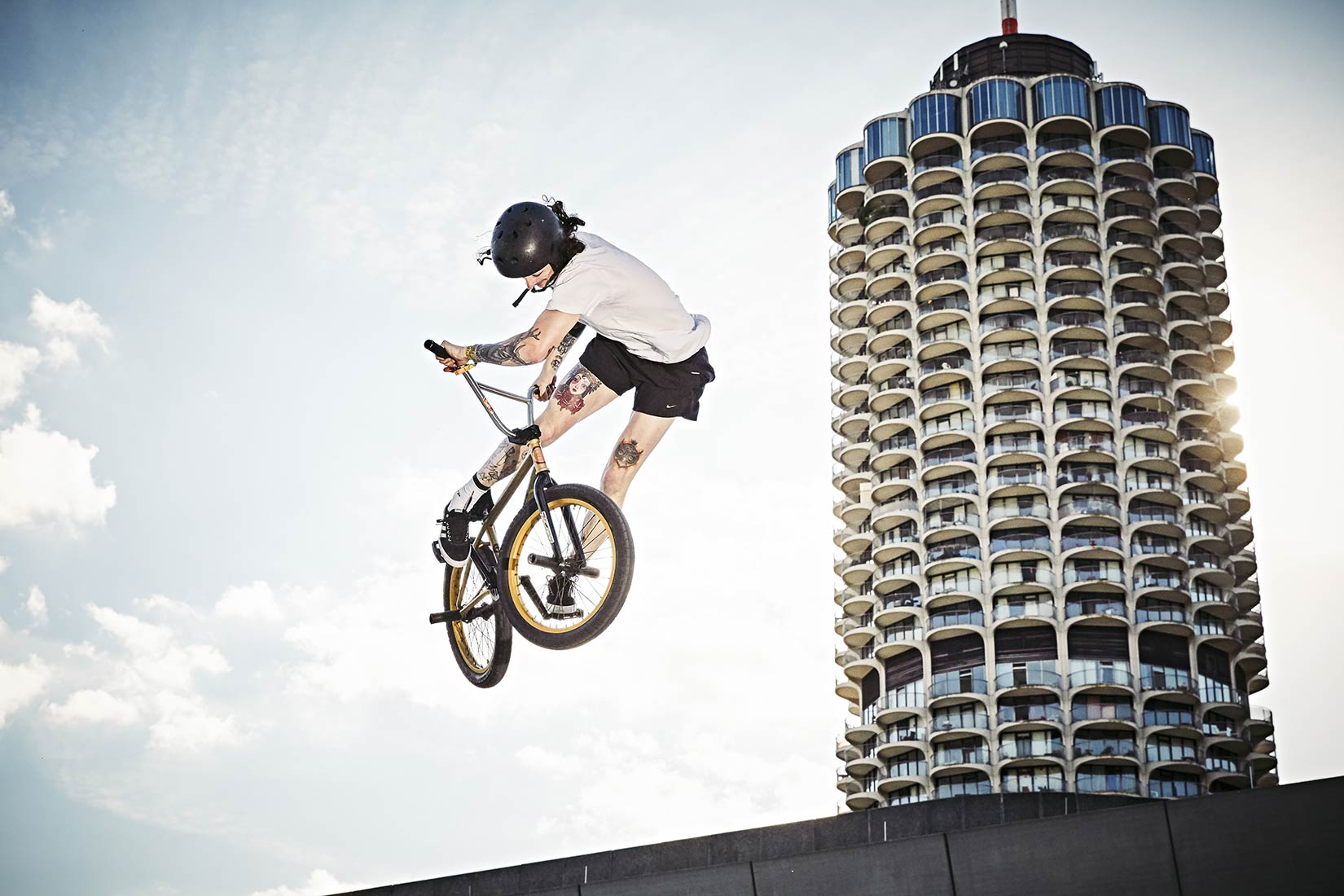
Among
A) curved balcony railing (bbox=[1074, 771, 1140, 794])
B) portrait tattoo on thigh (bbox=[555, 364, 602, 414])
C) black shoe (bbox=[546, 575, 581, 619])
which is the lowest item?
black shoe (bbox=[546, 575, 581, 619])

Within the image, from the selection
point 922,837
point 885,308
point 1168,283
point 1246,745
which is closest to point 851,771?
point 1246,745

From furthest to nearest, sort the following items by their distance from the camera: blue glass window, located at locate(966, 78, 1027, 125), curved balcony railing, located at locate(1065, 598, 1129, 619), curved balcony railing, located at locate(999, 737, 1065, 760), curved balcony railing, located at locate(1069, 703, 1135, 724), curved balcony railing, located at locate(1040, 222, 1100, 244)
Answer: blue glass window, located at locate(966, 78, 1027, 125) → curved balcony railing, located at locate(1040, 222, 1100, 244) → curved balcony railing, located at locate(1065, 598, 1129, 619) → curved balcony railing, located at locate(1069, 703, 1135, 724) → curved balcony railing, located at locate(999, 737, 1065, 760)

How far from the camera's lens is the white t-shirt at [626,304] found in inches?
547

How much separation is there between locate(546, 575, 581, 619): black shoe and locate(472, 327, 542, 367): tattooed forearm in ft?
6.93

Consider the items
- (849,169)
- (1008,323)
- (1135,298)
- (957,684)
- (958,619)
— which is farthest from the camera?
(849,169)

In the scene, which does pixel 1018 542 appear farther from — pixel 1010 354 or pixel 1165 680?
pixel 1010 354

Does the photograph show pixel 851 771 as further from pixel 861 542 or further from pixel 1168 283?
pixel 1168 283

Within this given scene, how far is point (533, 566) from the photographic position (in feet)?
45.2

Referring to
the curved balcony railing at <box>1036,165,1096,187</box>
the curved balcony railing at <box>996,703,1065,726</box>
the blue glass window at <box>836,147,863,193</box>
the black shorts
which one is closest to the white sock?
the black shorts

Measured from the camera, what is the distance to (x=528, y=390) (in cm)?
1481

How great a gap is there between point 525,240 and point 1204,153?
98.1 meters

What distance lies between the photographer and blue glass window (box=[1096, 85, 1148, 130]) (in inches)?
3829

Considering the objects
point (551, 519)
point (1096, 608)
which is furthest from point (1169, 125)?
point (551, 519)

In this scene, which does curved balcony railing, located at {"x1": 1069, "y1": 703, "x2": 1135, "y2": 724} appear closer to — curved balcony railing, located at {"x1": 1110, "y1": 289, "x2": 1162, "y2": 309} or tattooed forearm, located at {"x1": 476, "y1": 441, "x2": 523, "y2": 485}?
curved balcony railing, located at {"x1": 1110, "y1": 289, "x2": 1162, "y2": 309}
